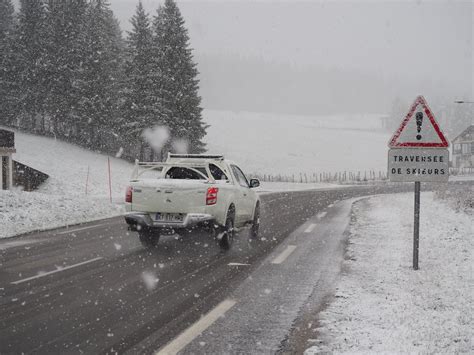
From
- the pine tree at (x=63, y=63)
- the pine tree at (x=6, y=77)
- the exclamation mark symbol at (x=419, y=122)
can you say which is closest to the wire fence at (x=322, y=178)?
the pine tree at (x=63, y=63)

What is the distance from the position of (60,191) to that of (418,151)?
84.1 ft

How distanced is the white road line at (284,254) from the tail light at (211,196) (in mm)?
1621

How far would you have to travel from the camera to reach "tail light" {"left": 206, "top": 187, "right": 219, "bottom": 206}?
9.19 metres

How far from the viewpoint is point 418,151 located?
7.82 m

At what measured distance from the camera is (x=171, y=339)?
4.64m

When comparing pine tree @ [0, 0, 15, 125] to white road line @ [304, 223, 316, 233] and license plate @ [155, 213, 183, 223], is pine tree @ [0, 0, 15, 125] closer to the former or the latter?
white road line @ [304, 223, 316, 233]

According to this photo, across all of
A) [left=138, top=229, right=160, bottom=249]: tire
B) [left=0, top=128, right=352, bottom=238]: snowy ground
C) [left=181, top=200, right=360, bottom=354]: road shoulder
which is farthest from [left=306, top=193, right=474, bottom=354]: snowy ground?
[left=0, top=128, right=352, bottom=238]: snowy ground

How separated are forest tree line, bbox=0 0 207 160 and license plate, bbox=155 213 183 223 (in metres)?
32.3

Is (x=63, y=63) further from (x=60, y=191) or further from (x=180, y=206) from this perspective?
(x=180, y=206)

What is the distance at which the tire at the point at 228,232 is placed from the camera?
9.64 meters

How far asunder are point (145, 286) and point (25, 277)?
1979 mm

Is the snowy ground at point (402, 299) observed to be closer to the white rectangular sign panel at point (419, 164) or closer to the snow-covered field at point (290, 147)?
the white rectangular sign panel at point (419, 164)

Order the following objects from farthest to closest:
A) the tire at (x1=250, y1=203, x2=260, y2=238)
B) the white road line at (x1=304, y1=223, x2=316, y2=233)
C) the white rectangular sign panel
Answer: the white road line at (x1=304, y1=223, x2=316, y2=233)
the tire at (x1=250, y1=203, x2=260, y2=238)
the white rectangular sign panel

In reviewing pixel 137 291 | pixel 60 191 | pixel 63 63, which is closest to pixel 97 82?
pixel 63 63
